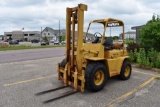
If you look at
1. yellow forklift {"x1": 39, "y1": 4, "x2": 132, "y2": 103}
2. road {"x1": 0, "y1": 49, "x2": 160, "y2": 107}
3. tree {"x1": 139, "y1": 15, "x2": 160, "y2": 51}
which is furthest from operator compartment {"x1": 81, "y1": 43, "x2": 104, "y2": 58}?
tree {"x1": 139, "y1": 15, "x2": 160, "y2": 51}

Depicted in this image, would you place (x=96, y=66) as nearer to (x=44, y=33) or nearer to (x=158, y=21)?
(x=158, y=21)

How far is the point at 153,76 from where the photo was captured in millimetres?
7469

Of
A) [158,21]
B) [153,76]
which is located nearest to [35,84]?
[153,76]

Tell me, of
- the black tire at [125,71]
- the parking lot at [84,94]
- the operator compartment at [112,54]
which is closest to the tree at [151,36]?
the parking lot at [84,94]

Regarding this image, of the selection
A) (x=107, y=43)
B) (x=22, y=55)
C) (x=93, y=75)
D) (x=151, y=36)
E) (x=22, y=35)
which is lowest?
(x=22, y=55)

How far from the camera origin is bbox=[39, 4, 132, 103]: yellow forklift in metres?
5.32

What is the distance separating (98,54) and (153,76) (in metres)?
3.27

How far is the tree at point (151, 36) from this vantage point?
1067 cm

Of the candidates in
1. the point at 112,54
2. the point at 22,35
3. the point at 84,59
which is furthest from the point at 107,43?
the point at 22,35

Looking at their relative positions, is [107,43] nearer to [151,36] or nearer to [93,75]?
[93,75]

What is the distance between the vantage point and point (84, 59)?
222 inches

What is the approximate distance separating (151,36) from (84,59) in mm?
6954

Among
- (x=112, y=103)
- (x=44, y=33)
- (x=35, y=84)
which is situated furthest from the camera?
(x=44, y=33)

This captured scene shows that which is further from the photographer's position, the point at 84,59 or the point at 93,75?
the point at 84,59
